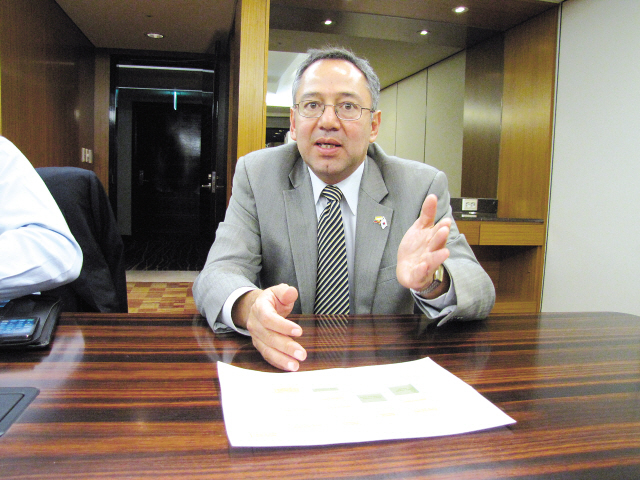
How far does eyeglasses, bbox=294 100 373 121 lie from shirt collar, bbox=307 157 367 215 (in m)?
0.18

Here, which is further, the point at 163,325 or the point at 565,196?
the point at 565,196

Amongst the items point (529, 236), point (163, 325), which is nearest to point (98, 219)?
point (163, 325)

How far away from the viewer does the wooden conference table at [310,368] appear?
0.47 meters

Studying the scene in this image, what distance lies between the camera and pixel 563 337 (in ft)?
3.34

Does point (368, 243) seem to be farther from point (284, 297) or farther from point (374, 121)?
point (284, 297)

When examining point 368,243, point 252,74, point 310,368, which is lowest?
point 310,368

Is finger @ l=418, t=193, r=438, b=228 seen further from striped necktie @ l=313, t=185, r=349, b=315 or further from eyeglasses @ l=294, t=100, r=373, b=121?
eyeglasses @ l=294, t=100, r=373, b=121

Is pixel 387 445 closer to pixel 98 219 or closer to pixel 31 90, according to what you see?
pixel 98 219

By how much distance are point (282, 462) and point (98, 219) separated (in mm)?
1412

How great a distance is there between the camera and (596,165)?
3098 millimetres

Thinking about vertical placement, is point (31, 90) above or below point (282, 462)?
above

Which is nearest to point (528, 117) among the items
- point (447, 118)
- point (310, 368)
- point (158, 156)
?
point (447, 118)

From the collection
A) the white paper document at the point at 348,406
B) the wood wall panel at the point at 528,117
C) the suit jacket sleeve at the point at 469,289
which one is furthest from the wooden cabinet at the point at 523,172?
the white paper document at the point at 348,406

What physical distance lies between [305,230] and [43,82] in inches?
146
